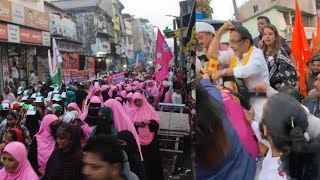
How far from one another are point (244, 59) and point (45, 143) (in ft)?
9.39

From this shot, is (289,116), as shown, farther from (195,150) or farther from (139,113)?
(139,113)

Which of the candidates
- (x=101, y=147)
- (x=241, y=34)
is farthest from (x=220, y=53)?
(x=101, y=147)

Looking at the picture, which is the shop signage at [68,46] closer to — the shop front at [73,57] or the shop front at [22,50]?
the shop front at [73,57]

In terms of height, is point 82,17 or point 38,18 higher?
point 82,17

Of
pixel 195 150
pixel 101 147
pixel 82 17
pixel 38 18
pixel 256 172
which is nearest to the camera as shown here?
pixel 256 172

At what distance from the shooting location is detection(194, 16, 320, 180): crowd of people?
1.36m

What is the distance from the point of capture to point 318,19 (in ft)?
5.14

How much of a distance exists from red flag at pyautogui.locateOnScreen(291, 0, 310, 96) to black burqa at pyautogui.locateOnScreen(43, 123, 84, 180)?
6.59 ft

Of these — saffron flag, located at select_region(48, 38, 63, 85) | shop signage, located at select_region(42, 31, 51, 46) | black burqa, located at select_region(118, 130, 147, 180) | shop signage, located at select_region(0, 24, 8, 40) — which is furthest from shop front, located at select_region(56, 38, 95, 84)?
black burqa, located at select_region(118, 130, 147, 180)

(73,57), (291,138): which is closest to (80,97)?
(291,138)

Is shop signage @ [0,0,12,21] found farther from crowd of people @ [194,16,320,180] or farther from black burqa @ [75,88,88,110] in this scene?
crowd of people @ [194,16,320,180]

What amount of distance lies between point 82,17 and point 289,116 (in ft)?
98.3

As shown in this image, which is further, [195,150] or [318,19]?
[195,150]

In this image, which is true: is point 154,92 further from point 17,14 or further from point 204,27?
point 204,27
